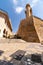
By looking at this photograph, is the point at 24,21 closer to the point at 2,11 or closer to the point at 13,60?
the point at 2,11

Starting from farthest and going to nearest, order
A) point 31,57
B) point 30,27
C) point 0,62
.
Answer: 1. point 30,27
2. point 31,57
3. point 0,62

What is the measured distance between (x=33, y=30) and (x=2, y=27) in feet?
21.0

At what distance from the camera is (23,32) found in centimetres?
1347

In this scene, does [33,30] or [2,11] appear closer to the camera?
[33,30]

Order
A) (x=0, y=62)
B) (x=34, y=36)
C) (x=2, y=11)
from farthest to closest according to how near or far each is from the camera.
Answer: (x=2, y=11) → (x=34, y=36) → (x=0, y=62)

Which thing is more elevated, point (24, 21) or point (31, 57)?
point (24, 21)

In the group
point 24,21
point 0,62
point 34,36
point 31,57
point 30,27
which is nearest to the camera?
point 0,62

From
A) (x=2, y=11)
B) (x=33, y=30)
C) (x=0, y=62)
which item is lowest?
(x=0, y=62)

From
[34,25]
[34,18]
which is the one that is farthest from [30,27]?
[34,18]

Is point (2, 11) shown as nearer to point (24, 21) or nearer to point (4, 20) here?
point (4, 20)

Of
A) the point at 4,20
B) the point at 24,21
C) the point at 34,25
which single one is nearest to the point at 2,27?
the point at 4,20

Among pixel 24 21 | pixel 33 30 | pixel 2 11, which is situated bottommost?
pixel 33 30

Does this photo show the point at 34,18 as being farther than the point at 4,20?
No

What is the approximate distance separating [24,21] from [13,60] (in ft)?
37.1
